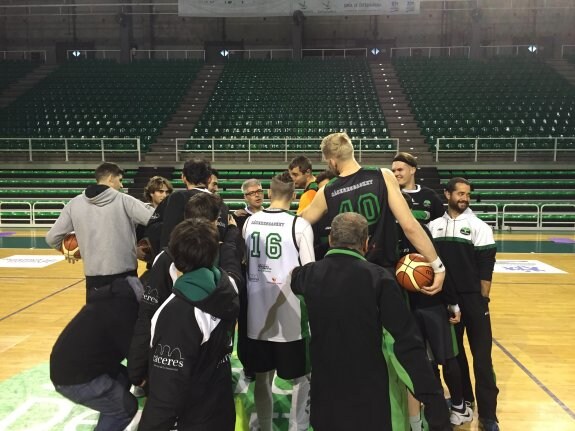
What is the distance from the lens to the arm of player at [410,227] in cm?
316

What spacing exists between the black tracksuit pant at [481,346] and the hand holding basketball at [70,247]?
9.72ft

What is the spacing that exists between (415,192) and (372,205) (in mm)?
1173

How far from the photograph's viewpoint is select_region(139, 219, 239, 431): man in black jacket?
2279 millimetres

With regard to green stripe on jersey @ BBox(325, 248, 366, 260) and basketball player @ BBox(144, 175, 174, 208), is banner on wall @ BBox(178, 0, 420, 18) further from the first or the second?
green stripe on jersey @ BBox(325, 248, 366, 260)

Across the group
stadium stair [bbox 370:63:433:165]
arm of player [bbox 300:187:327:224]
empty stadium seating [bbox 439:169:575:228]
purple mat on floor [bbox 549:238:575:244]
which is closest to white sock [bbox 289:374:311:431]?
arm of player [bbox 300:187:327:224]

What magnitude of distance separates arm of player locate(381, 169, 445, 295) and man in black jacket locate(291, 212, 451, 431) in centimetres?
66

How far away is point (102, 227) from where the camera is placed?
366 cm

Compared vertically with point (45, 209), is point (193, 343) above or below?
above

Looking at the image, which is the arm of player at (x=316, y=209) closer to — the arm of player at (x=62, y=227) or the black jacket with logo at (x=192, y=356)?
the black jacket with logo at (x=192, y=356)

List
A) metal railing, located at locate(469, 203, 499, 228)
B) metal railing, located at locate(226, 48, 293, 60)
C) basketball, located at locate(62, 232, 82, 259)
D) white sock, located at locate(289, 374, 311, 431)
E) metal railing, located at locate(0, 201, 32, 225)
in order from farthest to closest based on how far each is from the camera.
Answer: metal railing, located at locate(226, 48, 293, 60), metal railing, located at locate(0, 201, 32, 225), metal railing, located at locate(469, 203, 499, 228), basketball, located at locate(62, 232, 82, 259), white sock, located at locate(289, 374, 311, 431)

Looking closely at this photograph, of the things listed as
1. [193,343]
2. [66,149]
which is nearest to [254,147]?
[66,149]

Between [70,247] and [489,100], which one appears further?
[489,100]

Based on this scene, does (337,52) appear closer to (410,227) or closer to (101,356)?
(410,227)

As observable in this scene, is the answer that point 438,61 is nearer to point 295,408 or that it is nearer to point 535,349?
point 535,349
